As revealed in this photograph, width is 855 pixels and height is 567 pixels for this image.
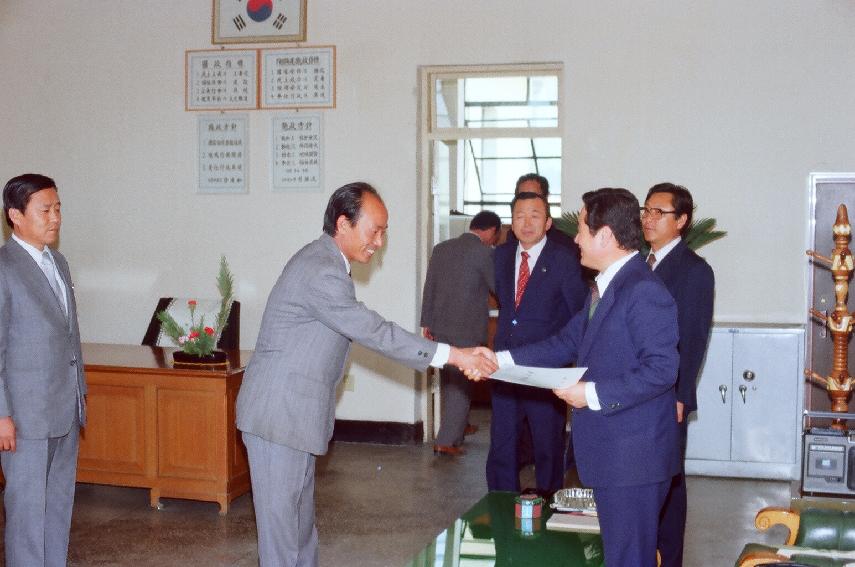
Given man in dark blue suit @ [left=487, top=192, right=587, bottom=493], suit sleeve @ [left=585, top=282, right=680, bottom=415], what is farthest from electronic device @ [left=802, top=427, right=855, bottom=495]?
suit sleeve @ [left=585, top=282, right=680, bottom=415]

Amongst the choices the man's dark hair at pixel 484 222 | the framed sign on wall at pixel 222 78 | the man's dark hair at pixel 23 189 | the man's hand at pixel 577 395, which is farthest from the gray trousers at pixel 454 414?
the man's hand at pixel 577 395

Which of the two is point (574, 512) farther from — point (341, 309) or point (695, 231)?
point (695, 231)

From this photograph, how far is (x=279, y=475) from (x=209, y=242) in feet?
14.9

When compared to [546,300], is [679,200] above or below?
above

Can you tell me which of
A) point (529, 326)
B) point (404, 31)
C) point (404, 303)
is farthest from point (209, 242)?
point (529, 326)

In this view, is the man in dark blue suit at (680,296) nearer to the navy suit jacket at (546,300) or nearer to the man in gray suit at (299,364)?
the navy suit jacket at (546,300)

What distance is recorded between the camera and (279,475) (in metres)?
3.23

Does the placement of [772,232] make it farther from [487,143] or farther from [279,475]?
[487,143]

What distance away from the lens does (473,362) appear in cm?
354

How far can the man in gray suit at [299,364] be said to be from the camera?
10.5 feet

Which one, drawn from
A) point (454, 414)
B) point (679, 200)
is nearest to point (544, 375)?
point (679, 200)

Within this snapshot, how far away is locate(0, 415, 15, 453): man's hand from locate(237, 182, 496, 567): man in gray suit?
0.84 meters

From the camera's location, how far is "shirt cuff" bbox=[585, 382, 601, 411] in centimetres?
293

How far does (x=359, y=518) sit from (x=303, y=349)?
7.76 ft
